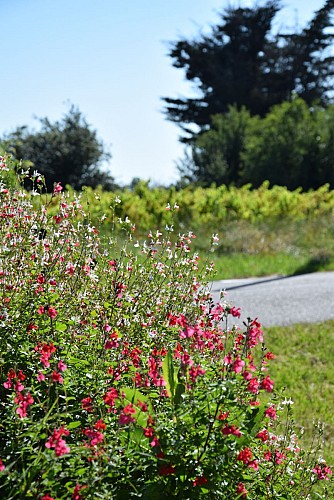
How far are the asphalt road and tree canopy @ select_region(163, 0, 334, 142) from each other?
2998cm

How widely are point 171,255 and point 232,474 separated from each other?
1631mm

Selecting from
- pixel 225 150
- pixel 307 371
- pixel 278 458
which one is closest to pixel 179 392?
pixel 278 458

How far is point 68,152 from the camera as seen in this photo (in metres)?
28.6

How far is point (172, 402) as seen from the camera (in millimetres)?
2516

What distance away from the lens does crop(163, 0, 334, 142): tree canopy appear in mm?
39688

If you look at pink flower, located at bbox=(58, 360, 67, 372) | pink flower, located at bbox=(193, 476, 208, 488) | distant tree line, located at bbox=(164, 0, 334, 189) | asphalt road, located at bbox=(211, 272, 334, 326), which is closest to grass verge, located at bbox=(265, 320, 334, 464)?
asphalt road, located at bbox=(211, 272, 334, 326)

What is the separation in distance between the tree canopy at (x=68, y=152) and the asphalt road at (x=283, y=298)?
62.1 ft

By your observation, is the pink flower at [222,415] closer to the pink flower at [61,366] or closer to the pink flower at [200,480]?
the pink flower at [200,480]

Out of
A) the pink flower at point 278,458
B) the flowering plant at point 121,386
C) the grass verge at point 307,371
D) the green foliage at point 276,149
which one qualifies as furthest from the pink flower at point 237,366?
the green foliage at point 276,149

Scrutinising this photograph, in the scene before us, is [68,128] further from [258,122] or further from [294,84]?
[294,84]

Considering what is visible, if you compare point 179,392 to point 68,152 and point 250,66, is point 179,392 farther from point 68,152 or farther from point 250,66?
point 250,66

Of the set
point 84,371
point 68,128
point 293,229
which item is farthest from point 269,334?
point 68,128

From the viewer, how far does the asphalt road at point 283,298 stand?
7961mm

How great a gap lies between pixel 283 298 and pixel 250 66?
33.7 meters
